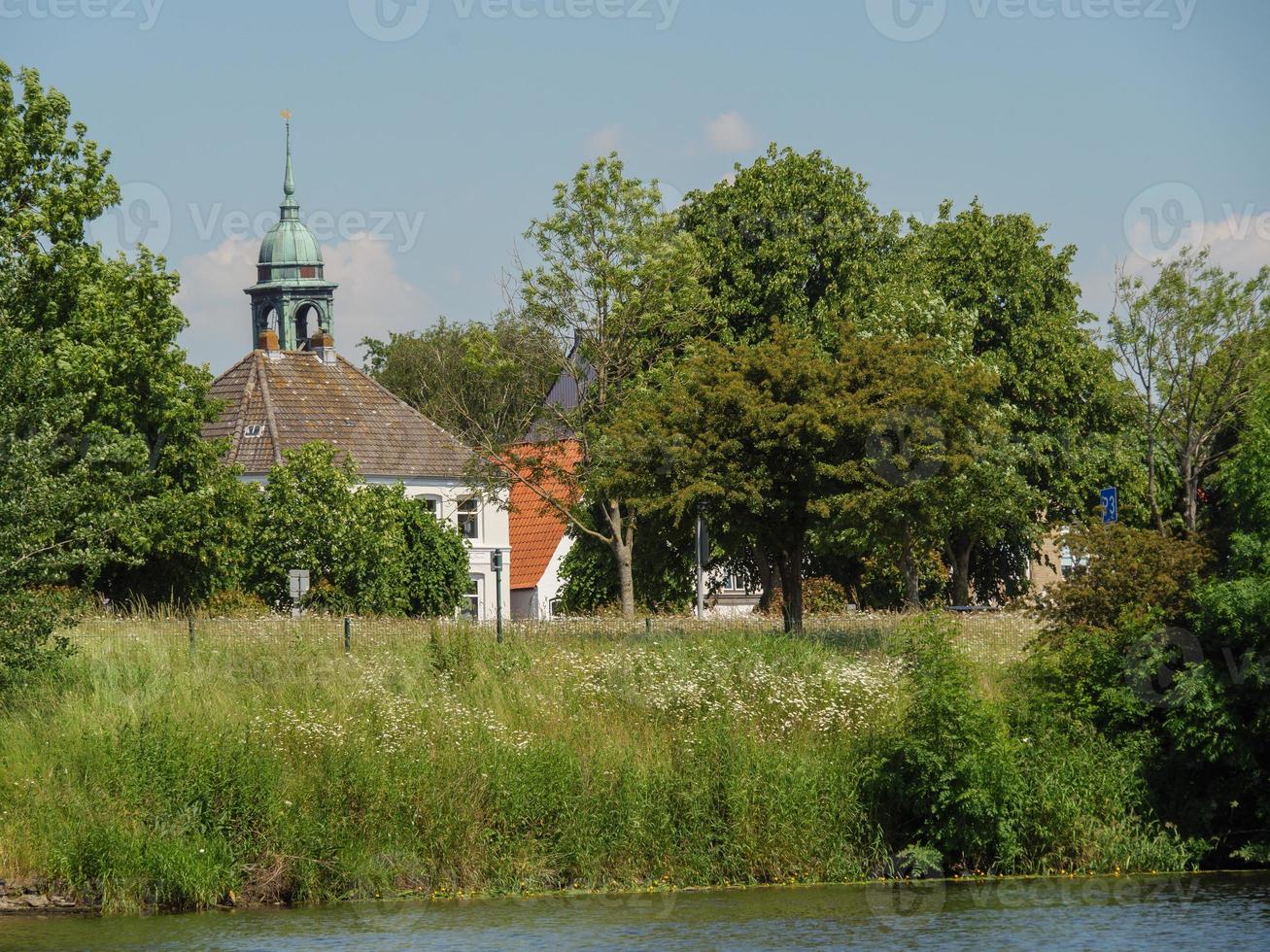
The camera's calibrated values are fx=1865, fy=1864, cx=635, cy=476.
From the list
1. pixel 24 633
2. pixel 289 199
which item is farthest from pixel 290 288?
pixel 24 633

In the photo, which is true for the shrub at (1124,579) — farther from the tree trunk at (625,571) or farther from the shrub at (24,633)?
the tree trunk at (625,571)

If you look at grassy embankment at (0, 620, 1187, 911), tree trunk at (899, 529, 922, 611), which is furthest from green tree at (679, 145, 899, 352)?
grassy embankment at (0, 620, 1187, 911)

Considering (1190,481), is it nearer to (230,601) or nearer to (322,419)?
(230,601)

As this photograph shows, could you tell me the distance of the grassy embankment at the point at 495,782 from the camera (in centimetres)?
2128

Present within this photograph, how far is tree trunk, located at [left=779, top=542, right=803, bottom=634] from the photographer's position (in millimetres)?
34000

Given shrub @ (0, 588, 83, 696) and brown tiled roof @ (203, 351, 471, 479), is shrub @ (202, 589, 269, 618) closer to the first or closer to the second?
shrub @ (0, 588, 83, 696)

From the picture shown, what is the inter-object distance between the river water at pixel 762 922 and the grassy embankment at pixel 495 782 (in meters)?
0.63

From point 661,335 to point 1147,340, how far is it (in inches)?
575

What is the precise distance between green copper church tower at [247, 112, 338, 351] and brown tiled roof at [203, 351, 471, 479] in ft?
61.7

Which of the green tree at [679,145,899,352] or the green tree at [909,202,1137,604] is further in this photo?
the green tree at [909,202,1137,604]

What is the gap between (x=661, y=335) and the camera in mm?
47250

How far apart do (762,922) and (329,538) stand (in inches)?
1294

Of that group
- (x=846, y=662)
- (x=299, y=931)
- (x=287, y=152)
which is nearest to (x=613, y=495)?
(x=846, y=662)

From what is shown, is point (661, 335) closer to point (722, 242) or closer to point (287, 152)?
point (722, 242)
